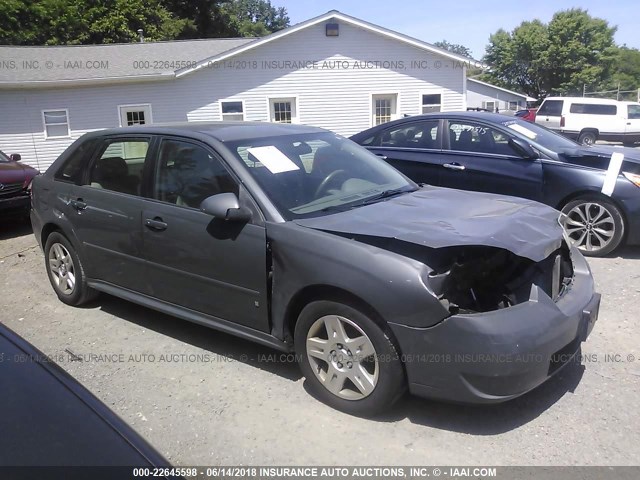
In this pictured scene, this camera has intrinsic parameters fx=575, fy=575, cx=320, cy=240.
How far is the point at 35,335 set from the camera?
186 inches

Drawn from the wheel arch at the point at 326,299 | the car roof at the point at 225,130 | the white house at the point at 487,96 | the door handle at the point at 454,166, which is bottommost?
the wheel arch at the point at 326,299

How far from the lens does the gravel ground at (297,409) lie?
3.02 metres

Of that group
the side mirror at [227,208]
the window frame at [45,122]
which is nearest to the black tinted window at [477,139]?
the side mirror at [227,208]

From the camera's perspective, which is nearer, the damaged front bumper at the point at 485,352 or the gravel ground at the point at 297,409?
the damaged front bumper at the point at 485,352

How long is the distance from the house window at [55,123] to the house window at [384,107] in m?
10.5

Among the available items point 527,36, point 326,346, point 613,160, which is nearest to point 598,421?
point 326,346

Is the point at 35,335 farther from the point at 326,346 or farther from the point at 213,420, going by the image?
the point at 326,346

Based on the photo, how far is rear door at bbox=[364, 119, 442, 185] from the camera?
715 cm

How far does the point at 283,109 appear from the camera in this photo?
2022 cm

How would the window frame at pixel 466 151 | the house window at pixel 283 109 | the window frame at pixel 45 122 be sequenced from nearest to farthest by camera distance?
the window frame at pixel 466 151
the window frame at pixel 45 122
the house window at pixel 283 109

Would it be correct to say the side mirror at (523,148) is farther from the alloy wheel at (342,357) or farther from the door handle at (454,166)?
the alloy wheel at (342,357)

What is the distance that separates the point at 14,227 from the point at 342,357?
7.97 m

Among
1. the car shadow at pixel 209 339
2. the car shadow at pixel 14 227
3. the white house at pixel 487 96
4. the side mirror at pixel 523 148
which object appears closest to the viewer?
the car shadow at pixel 209 339

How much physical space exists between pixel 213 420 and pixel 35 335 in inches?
86.0
